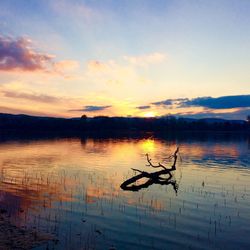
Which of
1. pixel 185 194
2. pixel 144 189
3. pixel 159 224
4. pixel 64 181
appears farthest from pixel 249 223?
pixel 64 181

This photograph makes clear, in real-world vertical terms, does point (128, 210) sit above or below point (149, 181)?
below

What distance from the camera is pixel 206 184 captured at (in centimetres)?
3841

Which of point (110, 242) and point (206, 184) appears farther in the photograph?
point (206, 184)

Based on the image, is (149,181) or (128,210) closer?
(128,210)

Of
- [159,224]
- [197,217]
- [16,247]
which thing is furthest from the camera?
[197,217]

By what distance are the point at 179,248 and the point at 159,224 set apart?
4.38 metres

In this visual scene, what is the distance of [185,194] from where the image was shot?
32906mm

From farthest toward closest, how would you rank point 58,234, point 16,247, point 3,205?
point 3,205 → point 58,234 → point 16,247

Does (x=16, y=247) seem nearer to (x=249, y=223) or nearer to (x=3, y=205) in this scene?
(x=3, y=205)

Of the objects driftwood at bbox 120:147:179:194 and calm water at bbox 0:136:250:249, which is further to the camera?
driftwood at bbox 120:147:179:194

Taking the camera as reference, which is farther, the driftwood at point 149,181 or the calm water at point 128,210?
the driftwood at point 149,181

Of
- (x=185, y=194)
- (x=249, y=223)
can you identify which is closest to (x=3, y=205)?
(x=185, y=194)

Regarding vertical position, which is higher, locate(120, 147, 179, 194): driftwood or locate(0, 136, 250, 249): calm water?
locate(120, 147, 179, 194): driftwood

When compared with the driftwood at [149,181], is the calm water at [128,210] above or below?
below
